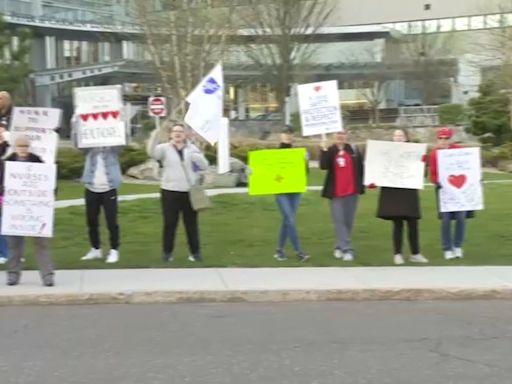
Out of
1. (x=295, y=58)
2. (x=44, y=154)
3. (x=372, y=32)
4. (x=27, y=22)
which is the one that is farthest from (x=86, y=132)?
(x=372, y=32)

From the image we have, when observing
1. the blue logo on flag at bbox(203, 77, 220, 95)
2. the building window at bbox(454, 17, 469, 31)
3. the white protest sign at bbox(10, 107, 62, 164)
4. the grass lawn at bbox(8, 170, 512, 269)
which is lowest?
the grass lawn at bbox(8, 170, 512, 269)

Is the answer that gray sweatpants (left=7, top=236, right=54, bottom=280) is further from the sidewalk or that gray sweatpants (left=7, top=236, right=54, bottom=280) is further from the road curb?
the road curb

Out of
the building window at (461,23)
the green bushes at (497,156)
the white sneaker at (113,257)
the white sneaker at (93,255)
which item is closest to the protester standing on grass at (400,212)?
the white sneaker at (113,257)

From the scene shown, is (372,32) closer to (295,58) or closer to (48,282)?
(295,58)

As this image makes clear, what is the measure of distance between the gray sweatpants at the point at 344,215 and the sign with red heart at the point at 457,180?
1.26 metres

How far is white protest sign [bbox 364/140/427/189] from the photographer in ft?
33.0

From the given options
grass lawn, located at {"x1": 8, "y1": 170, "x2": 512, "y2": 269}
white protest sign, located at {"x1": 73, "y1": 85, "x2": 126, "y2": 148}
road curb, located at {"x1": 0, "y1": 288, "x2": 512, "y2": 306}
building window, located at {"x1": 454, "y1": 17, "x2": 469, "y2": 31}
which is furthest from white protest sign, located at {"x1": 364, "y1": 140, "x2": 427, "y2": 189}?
building window, located at {"x1": 454, "y1": 17, "x2": 469, "y2": 31}

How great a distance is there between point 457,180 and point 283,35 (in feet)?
91.2

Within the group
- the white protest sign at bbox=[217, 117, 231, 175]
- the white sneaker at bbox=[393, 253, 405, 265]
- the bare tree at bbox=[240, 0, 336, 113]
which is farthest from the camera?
the bare tree at bbox=[240, 0, 336, 113]

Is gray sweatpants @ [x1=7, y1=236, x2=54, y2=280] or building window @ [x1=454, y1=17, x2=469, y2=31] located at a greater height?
building window @ [x1=454, y1=17, x2=469, y2=31]

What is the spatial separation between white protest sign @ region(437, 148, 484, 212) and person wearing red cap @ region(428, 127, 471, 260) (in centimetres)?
7

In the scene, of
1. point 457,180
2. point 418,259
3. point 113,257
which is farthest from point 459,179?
point 113,257

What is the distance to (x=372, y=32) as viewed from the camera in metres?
65.3

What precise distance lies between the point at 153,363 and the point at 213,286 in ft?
8.74
